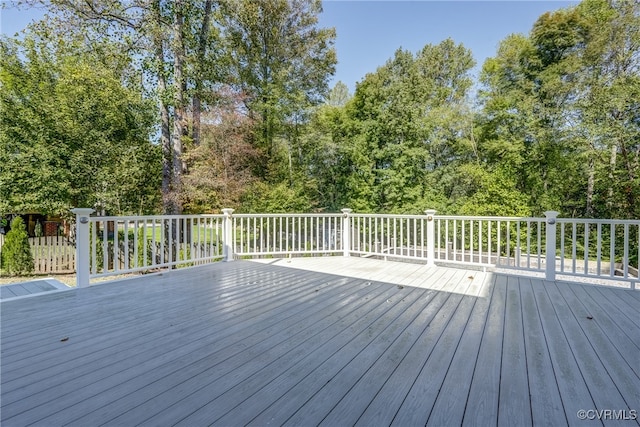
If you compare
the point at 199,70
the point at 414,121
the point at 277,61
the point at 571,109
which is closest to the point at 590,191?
the point at 571,109

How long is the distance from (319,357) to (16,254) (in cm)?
973

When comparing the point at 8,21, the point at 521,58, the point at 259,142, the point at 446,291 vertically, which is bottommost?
the point at 446,291

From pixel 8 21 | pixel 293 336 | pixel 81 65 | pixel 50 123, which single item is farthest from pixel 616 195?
pixel 8 21

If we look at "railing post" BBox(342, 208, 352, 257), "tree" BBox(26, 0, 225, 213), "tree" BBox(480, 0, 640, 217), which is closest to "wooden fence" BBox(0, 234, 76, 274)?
"tree" BBox(26, 0, 225, 213)

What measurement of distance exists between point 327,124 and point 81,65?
8143 mm

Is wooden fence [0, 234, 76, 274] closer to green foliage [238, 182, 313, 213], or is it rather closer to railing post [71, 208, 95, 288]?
green foliage [238, 182, 313, 213]

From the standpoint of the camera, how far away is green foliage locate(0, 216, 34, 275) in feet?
25.5

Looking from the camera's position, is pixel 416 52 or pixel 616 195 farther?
pixel 416 52

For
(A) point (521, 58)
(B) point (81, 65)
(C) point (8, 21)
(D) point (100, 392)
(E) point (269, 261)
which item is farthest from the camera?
(A) point (521, 58)

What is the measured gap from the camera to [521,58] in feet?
39.2

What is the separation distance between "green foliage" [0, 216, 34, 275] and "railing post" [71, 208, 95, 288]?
6623 mm

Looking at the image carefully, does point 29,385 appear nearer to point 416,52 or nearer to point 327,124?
point 327,124

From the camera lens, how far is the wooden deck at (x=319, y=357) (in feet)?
4.60

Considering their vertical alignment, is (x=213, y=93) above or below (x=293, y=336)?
above
